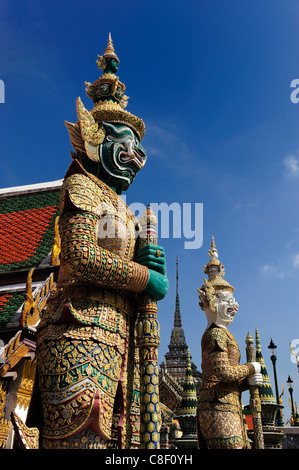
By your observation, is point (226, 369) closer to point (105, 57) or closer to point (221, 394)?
point (221, 394)

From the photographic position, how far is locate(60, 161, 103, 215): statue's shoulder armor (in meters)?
4.27

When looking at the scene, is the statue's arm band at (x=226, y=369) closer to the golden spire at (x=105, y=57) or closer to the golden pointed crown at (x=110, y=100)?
the golden pointed crown at (x=110, y=100)

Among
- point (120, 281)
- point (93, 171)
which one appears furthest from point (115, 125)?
point (120, 281)

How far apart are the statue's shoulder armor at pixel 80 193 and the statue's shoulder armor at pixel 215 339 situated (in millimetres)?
3796

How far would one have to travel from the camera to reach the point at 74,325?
13.3 ft

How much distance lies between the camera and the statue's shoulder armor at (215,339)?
7332mm

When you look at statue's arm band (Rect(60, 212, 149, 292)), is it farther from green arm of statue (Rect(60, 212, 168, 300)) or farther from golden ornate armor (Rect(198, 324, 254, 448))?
golden ornate armor (Rect(198, 324, 254, 448))

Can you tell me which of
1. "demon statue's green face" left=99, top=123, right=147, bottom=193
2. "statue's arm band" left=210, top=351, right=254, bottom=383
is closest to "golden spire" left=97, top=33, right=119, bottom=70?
"demon statue's green face" left=99, top=123, right=147, bottom=193

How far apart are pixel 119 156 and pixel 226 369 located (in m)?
3.92

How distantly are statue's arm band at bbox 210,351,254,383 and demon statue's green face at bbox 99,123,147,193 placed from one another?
3.53 metres

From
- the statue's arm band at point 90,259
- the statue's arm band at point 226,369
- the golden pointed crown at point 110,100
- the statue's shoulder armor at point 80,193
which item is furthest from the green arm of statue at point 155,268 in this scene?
Result: the statue's arm band at point 226,369

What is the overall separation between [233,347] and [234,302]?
2.74ft

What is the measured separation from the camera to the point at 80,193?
14.3ft
